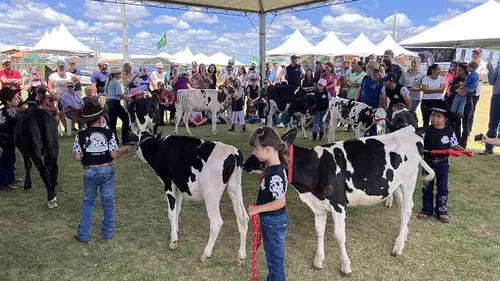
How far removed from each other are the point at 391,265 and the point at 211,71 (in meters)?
11.4

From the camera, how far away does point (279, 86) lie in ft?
36.8

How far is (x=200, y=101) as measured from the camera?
11742 millimetres

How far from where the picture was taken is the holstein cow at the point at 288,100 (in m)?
10.7

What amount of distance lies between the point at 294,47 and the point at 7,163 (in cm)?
2517

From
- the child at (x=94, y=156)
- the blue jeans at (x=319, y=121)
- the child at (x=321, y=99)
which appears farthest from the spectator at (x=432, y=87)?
the child at (x=94, y=156)

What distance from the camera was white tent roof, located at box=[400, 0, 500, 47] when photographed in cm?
1209

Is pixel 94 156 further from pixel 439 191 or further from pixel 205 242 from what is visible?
pixel 439 191

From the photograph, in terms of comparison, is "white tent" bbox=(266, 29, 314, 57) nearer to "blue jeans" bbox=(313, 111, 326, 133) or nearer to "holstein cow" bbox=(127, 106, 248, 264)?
"blue jeans" bbox=(313, 111, 326, 133)

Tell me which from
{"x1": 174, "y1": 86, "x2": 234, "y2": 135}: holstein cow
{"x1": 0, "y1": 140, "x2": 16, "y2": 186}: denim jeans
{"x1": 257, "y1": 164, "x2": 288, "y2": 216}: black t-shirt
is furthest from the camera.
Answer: {"x1": 174, "y1": 86, "x2": 234, "y2": 135}: holstein cow

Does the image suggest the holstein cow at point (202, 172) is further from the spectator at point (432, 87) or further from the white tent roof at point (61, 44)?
the white tent roof at point (61, 44)

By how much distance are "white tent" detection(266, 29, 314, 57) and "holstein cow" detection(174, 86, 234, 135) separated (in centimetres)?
1763

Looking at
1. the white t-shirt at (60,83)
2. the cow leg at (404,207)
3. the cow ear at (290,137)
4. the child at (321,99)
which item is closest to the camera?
the cow ear at (290,137)

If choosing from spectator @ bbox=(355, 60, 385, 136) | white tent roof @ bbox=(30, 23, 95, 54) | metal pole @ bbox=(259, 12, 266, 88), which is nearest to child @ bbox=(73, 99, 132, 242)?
spectator @ bbox=(355, 60, 385, 136)

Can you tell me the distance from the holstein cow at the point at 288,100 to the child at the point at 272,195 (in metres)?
7.79
